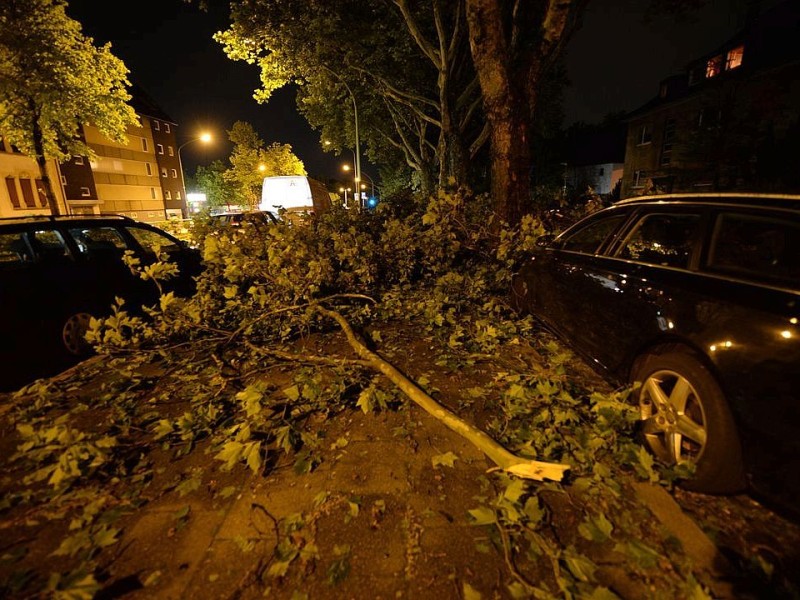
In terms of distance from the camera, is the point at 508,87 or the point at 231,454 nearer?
the point at 231,454

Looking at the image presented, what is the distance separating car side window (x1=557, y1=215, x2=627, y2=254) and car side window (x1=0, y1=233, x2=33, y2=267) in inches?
246

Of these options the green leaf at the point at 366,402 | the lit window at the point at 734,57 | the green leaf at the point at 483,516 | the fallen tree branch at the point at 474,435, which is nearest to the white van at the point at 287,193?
the fallen tree branch at the point at 474,435

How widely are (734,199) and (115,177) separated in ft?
166

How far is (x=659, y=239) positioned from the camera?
3.55 meters

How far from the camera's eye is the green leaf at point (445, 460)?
2.71 metres

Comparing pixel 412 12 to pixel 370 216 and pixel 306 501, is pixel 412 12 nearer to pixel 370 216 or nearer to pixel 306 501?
pixel 370 216

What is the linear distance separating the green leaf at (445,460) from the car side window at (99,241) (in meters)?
5.38

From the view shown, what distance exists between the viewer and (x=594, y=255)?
12.3 ft

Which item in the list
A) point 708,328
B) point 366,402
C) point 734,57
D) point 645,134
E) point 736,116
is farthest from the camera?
point 645,134

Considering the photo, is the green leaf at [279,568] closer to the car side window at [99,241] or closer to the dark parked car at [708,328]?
the dark parked car at [708,328]

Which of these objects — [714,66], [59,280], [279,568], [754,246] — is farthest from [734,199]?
[714,66]

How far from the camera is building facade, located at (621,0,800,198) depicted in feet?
50.4

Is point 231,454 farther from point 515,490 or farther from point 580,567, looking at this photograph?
point 580,567

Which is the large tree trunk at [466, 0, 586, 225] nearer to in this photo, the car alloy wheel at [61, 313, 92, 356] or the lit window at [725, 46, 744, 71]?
the car alloy wheel at [61, 313, 92, 356]
